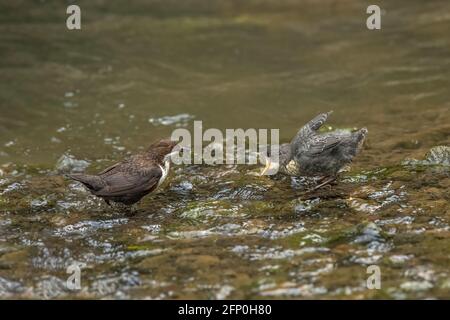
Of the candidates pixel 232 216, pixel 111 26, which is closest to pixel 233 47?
pixel 111 26

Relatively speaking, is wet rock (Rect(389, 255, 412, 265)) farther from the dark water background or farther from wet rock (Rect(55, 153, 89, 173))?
wet rock (Rect(55, 153, 89, 173))

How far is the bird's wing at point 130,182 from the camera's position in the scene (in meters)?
6.57

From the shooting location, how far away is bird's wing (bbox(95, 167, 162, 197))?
21.5 ft

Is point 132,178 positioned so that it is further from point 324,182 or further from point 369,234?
point 369,234

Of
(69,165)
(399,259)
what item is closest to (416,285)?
(399,259)

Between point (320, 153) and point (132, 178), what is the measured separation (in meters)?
1.91

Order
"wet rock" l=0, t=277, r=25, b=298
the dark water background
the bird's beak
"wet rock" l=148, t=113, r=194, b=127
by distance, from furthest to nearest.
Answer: "wet rock" l=148, t=113, r=194, b=127
the bird's beak
the dark water background
"wet rock" l=0, t=277, r=25, b=298

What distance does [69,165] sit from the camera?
27.9ft

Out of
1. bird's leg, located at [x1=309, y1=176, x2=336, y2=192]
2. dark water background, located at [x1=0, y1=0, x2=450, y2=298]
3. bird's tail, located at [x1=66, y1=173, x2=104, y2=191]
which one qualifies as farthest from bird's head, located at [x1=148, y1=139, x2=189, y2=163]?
bird's leg, located at [x1=309, y1=176, x2=336, y2=192]

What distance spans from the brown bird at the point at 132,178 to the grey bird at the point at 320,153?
51.0 inches

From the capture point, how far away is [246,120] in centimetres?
1048

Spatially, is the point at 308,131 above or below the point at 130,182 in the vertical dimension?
above
